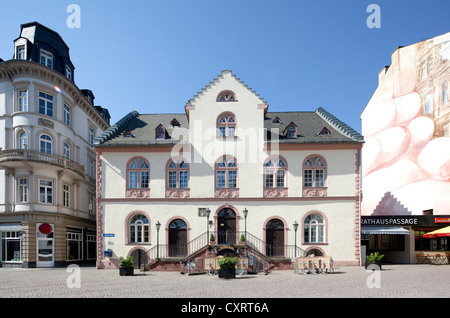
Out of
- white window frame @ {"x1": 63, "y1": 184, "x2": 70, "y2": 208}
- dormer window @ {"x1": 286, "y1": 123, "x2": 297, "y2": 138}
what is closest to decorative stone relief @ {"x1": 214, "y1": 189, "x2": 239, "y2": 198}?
dormer window @ {"x1": 286, "y1": 123, "x2": 297, "y2": 138}

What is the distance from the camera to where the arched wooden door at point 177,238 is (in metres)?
23.6

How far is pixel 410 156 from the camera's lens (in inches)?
1380

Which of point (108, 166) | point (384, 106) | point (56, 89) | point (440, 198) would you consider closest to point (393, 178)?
point (440, 198)

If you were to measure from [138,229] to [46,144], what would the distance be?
33.8 feet

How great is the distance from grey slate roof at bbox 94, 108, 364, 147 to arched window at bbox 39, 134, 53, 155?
197 inches

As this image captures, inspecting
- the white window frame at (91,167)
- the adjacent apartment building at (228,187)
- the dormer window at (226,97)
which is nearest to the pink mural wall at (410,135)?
the adjacent apartment building at (228,187)

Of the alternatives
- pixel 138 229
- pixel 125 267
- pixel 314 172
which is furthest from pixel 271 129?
pixel 125 267

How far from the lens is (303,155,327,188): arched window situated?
24.2 meters

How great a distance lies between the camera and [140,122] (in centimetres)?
2795

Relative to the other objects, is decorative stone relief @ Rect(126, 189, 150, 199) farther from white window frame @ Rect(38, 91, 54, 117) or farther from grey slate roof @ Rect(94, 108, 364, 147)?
white window frame @ Rect(38, 91, 54, 117)

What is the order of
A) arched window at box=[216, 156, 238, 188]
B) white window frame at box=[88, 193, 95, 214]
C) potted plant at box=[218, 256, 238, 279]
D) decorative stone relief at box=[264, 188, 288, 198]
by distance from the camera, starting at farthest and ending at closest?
white window frame at box=[88, 193, 95, 214] → arched window at box=[216, 156, 238, 188] → decorative stone relief at box=[264, 188, 288, 198] → potted plant at box=[218, 256, 238, 279]

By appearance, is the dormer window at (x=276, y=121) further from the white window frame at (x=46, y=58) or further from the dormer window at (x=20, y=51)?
the dormer window at (x=20, y=51)

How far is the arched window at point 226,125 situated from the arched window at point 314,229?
811 centimetres
